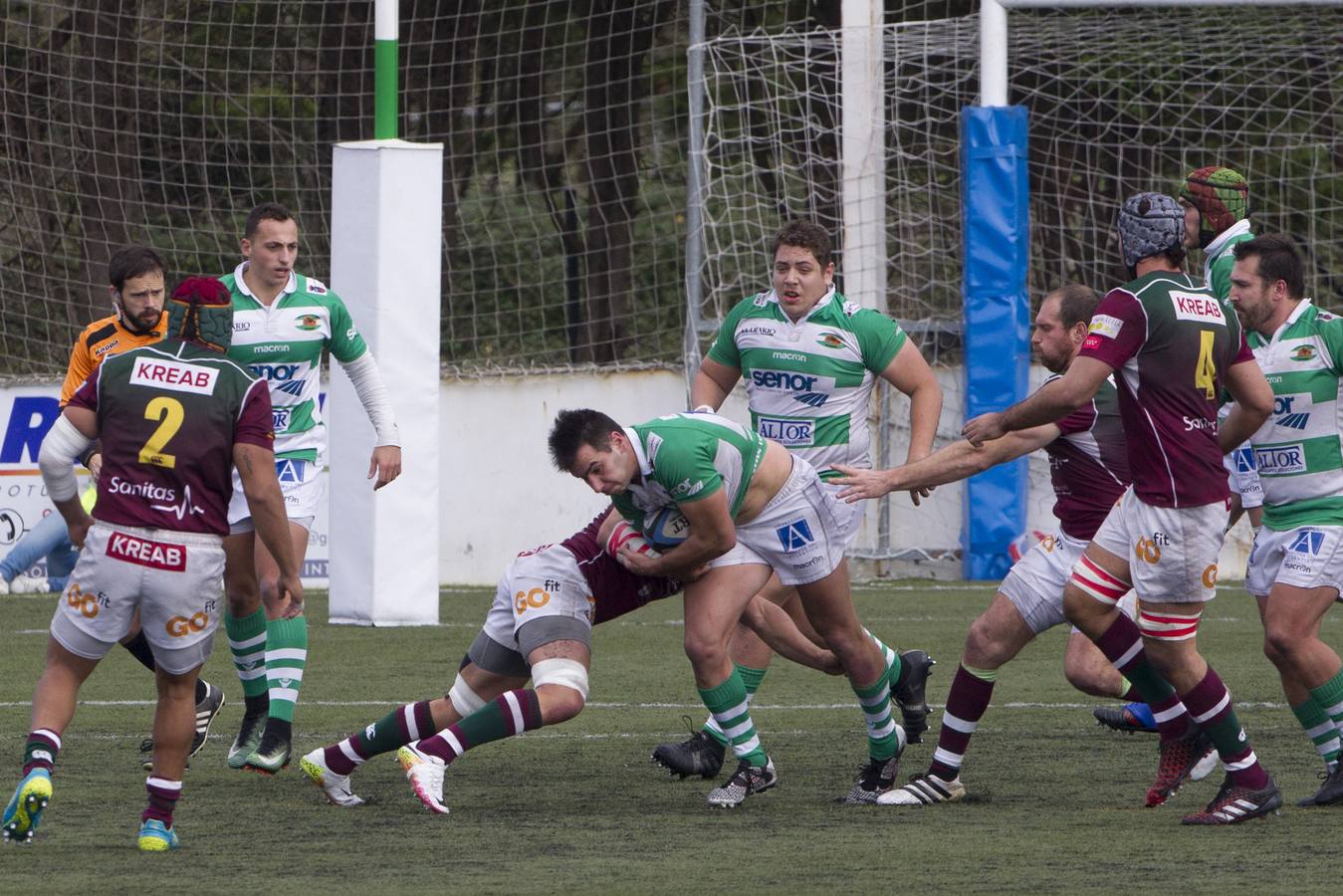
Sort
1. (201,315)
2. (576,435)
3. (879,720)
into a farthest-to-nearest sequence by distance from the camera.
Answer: (879,720), (576,435), (201,315)

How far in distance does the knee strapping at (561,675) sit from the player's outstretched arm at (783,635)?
3.75 ft

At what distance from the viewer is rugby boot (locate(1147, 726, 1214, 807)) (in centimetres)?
679

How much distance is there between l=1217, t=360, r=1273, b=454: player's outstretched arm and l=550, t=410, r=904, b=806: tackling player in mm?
1325

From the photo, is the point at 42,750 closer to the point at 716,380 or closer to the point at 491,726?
the point at 491,726

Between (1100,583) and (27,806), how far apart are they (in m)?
3.35

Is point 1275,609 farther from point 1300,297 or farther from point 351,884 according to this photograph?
point 351,884

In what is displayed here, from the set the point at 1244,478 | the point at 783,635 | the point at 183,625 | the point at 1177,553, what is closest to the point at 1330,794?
the point at 1177,553

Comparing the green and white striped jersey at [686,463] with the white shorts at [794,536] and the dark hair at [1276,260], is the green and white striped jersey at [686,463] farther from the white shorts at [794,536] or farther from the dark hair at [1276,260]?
the dark hair at [1276,260]

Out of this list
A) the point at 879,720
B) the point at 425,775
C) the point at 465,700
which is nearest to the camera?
the point at 425,775

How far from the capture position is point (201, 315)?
594cm

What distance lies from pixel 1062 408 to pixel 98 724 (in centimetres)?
448

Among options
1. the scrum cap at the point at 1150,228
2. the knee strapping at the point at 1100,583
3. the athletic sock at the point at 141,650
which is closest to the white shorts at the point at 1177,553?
the knee strapping at the point at 1100,583

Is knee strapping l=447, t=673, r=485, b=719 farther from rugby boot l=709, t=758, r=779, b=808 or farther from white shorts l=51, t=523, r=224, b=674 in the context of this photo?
white shorts l=51, t=523, r=224, b=674

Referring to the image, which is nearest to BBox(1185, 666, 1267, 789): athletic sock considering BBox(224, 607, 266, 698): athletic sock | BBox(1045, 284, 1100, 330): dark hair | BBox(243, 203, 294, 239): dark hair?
BBox(1045, 284, 1100, 330): dark hair
